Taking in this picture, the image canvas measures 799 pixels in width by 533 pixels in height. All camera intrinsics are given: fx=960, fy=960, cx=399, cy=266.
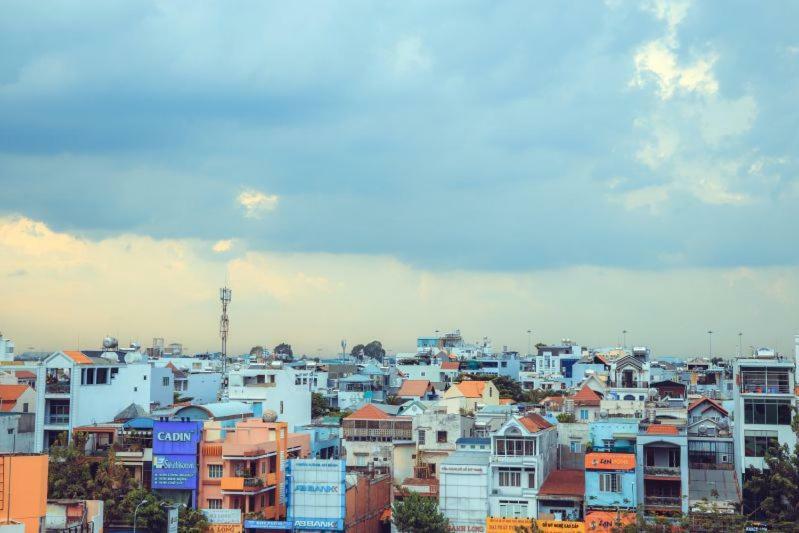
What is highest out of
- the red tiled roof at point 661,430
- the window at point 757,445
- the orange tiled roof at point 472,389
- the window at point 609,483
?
the orange tiled roof at point 472,389

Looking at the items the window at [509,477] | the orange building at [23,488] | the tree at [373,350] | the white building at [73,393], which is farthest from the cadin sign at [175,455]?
the tree at [373,350]

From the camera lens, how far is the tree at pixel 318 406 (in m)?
81.4

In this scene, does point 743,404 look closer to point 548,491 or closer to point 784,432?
point 784,432

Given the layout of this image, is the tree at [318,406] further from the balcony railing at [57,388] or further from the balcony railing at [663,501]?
the balcony railing at [663,501]

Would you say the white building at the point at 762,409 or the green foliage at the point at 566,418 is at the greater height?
the white building at the point at 762,409

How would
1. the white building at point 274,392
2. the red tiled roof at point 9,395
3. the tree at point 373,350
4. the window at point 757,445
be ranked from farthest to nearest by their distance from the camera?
1. the tree at point 373,350
2. the white building at point 274,392
3. the red tiled roof at point 9,395
4. the window at point 757,445

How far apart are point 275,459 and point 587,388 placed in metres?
36.7

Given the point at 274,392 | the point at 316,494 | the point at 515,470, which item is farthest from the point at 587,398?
the point at 316,494

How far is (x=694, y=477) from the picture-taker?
4975 centimetres

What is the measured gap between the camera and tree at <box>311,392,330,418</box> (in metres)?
81.4

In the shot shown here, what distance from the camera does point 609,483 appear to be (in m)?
46.8

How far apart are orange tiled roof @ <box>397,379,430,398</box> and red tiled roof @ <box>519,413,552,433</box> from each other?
36.4m

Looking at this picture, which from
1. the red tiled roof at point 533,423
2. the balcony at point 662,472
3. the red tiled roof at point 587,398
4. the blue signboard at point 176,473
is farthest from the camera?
the red tiled roof at point 587,398

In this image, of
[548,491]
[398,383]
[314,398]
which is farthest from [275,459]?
[398,383]
